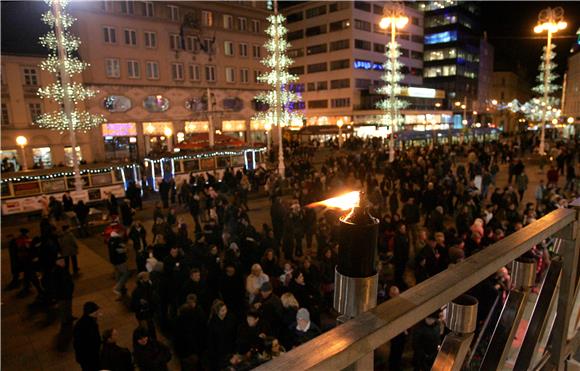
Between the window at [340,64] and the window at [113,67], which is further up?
the window at [340,64]

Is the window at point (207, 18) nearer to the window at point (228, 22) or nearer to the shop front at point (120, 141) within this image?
the window at point (228, 22)

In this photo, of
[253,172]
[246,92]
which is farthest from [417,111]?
[253,172]

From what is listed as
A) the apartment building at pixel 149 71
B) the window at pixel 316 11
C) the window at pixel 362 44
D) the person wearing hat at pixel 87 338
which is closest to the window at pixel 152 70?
the apartment building at pixel 149 71

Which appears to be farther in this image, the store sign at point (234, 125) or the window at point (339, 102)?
the window at point (339, 102)

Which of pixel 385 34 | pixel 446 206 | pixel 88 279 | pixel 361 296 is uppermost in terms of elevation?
pixel 385 34

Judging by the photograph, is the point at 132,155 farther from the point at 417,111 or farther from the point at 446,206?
the point at 417,111

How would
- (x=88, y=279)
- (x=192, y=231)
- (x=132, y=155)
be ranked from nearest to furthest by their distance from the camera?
1. (x=88, y=279)
2. (x=192, y=231)
3. (x=132, y=155)

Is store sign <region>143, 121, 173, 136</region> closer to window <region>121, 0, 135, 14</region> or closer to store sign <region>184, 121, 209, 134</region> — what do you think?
store sign <region>184, 121, 209, 134</region>

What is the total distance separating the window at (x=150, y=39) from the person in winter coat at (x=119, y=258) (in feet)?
118

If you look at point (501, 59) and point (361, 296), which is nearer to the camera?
point (361, 296)

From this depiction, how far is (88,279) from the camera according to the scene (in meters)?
11.3

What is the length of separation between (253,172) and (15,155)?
22785 mm

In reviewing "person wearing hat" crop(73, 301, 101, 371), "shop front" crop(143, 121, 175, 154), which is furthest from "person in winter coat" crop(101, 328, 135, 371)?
"shop front" crop(143, 121, 175, 154)

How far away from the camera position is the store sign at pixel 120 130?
126 feet
